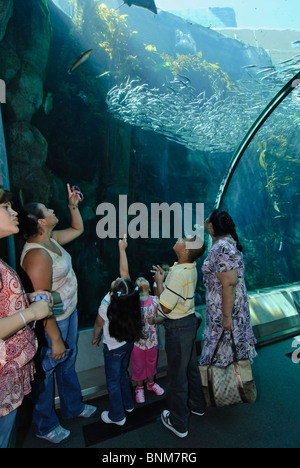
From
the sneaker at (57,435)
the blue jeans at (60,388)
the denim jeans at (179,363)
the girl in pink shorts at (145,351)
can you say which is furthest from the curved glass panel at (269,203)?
the sneaker at (57,435)

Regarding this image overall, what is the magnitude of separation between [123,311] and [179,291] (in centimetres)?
55

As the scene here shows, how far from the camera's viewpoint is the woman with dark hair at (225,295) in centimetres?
246

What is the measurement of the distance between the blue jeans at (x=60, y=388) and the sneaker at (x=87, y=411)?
4cm

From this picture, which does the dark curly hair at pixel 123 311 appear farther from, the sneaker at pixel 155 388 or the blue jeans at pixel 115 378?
the sneaker at pixel 155 388

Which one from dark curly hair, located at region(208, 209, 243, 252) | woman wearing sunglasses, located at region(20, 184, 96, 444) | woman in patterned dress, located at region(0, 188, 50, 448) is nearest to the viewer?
woman in patterned dress, located at region(0, 188, 50, 448)

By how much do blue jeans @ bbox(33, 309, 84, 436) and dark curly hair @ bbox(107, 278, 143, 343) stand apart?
0.46m

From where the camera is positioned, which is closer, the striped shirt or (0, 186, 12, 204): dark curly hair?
(0, 186, 12, 204): dark curly hair

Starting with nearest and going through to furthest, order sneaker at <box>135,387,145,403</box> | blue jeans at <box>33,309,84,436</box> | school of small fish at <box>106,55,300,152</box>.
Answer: blue jeans at <box>33,309,84,436</box>, sneaker at <box>135,387,145,403</box>, school of small fish at <box>106,55,300,152</box>

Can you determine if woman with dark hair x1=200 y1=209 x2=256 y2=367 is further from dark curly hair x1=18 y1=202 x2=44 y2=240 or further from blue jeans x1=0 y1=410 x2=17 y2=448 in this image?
blue jeans x1=0 y1=410 x2=17 y2=448

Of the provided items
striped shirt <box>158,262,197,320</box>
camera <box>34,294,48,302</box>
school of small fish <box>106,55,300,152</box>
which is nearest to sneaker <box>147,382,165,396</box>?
striped shirt <box>158,262,197,320</box>

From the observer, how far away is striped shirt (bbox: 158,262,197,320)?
2.26 metres

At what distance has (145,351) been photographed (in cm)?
298

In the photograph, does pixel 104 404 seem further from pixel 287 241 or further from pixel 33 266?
pixel 287 241

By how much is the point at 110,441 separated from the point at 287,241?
17130 mm
